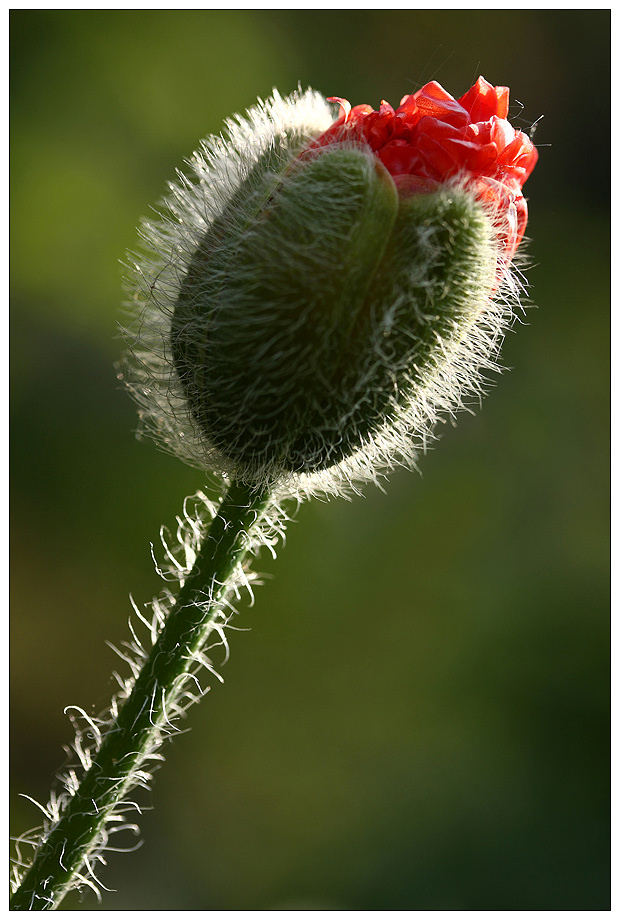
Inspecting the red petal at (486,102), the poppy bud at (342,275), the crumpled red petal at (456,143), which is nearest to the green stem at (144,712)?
the poppy bud at (342,275)

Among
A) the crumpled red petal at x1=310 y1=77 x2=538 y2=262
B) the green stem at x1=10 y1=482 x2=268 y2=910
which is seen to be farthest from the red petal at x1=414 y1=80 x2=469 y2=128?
the green stem at x1=10 y1=482 x2=268 y2=910

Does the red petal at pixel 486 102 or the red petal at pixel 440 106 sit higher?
the red petal at pixel 486 102

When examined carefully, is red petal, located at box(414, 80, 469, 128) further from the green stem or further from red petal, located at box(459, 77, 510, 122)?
the green stem

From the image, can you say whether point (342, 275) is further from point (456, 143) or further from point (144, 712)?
point (144, 712)

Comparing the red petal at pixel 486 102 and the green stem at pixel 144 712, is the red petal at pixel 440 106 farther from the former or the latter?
the green stem at pixel 144 712

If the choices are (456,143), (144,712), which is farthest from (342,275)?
(144,712)

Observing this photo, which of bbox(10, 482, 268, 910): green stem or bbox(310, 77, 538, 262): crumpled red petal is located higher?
bbox(310, 77, 538, 262): crumpled red petal

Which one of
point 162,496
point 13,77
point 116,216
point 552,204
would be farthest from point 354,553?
point 13,77

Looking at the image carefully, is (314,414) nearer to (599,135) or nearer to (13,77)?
(13,77)
